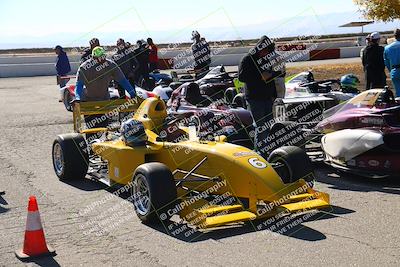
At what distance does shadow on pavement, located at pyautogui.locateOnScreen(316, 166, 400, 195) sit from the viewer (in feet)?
27.5

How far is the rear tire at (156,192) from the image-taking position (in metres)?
6.68

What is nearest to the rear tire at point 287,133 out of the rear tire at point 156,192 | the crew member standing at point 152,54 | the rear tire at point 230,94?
the rear tire at point 156,192

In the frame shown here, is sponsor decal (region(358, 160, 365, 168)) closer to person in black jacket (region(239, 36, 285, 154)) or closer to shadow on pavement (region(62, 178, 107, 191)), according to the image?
person in black jacket (region(239, 36, 285, 154))

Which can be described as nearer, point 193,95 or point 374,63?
point 374,63

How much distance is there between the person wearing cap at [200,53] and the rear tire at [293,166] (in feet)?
38.0

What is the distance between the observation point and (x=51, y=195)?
8.45 metres

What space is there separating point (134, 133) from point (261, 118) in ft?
7.97

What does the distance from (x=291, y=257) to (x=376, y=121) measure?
12.5 ft

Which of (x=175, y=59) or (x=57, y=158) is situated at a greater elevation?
(x=57, y=158)

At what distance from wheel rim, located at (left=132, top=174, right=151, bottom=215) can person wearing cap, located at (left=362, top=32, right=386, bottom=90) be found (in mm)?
7379

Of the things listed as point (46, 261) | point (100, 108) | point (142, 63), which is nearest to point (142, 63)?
point (142, 63)

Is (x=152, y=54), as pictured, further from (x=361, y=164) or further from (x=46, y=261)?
(x=46, y=261)

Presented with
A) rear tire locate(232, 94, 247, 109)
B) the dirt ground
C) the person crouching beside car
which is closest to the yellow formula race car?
the person crouching beside car

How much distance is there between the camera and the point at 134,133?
7938mm
